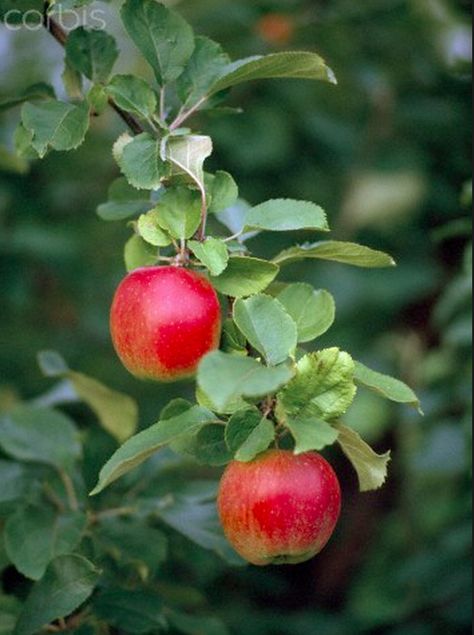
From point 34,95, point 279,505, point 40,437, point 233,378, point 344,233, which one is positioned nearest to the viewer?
point 233,378

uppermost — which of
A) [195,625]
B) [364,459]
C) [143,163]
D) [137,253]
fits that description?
[143,163]

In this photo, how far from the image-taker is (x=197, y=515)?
1196 mm

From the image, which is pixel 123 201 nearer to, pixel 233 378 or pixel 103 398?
pixel 103 398

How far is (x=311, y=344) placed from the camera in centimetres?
216

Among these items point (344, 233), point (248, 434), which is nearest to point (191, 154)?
point (248, 434)

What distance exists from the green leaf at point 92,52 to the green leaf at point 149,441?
388 millimetres

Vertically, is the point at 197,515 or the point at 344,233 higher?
the point at 197,515

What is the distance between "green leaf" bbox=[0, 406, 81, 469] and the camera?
128 cm

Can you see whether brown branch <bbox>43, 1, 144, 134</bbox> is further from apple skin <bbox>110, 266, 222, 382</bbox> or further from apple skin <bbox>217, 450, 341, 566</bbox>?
apple skin <bbox>217, 450, 341, 566</bbox>

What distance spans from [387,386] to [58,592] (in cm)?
38

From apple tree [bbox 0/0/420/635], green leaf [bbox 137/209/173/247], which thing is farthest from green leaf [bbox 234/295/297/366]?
green leaf [bbox 137/209/173/247]

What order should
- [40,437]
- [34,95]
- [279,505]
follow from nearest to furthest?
[279,505] < [34,95] < [40,437]

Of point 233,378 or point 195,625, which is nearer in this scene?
point 233,378

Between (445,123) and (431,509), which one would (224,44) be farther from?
(431,509)
